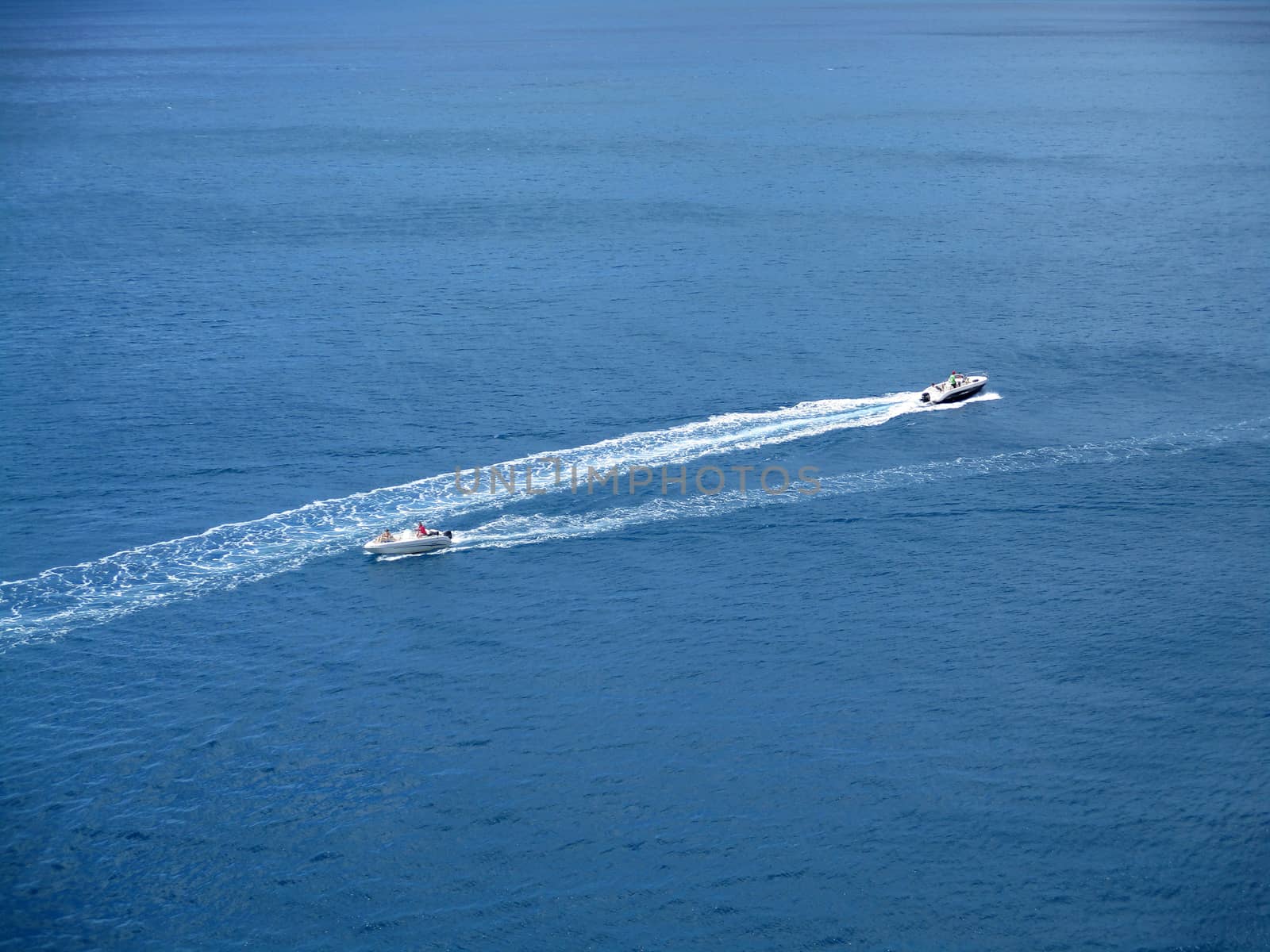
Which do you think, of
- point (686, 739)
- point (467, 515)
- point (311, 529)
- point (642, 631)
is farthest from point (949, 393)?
point (311, 529)

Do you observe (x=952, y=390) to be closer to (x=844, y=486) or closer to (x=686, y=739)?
(x=844, y=486)

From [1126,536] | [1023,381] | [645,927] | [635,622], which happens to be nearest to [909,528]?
[1126,536]

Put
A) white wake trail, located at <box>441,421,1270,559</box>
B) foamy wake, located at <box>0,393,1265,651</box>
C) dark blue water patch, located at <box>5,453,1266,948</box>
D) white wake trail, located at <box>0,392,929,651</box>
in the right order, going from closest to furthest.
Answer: dark blue water patch, located at <box>5,453,1266,948</box>, white wake trail, located at <box>0,392,929,651</box>, foamy wake, located at <box>0,393,1265,651</box>, white wake trail, located at <box>441,421,1270,559</box>

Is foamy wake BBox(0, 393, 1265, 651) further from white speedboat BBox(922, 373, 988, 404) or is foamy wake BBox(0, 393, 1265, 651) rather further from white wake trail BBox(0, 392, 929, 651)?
white speedboat BBox(922, 373, 988, 404)

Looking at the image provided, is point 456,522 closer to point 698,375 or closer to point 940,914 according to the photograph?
point 698,375

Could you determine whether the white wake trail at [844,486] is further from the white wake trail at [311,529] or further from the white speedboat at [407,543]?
the white wake trail at [311,529]

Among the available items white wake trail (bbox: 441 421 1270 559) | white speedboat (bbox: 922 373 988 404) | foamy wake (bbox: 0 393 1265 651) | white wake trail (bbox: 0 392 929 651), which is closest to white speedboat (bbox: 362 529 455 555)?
white wake trail (bbox: 441 421 1270 559)

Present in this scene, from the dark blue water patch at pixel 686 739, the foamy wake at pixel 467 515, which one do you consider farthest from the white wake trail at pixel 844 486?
the dark blue water patch at pixel 686 739
